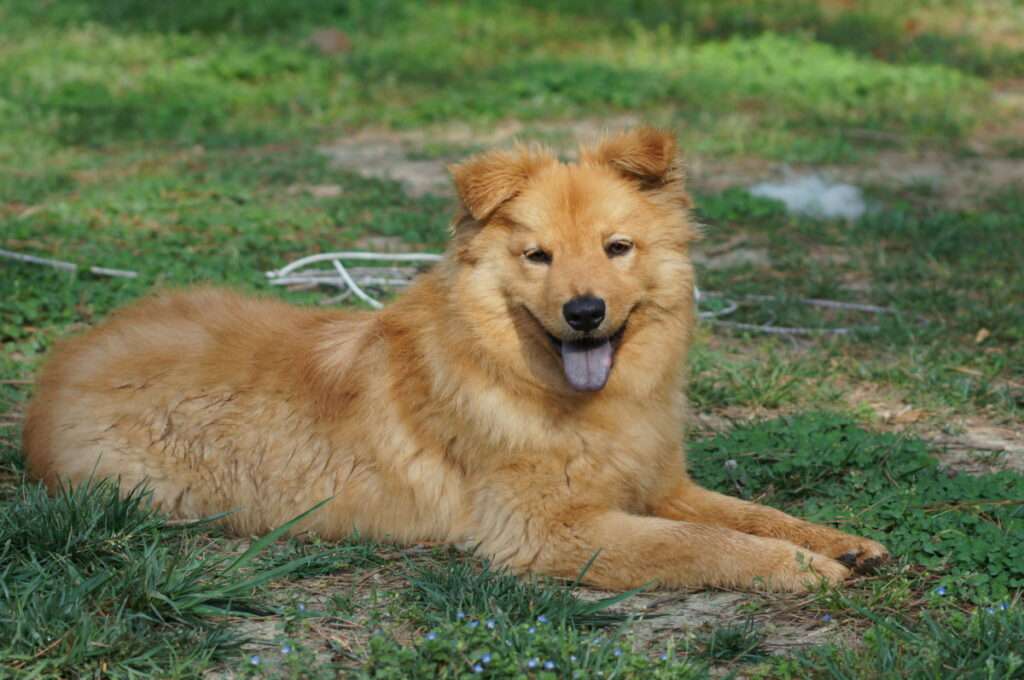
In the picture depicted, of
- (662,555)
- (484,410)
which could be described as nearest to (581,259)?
(484,410)

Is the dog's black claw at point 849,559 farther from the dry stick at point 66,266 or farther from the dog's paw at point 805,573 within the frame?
the dry stick at point 66,266

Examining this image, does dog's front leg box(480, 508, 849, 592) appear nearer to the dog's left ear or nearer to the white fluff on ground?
the dog's left ear

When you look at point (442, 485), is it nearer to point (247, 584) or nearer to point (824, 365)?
point (247, 584)

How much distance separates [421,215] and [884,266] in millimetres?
3461

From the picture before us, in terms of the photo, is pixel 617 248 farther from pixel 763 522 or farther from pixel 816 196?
pixel 816 196

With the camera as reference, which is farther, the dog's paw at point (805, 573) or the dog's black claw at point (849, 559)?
the dog's black claw at point (849, 559)

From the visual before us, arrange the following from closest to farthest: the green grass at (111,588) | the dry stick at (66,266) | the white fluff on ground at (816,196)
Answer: the green grass at (111,588)
the dry stick at (66,266)
the white fluff on ground at (816,196)

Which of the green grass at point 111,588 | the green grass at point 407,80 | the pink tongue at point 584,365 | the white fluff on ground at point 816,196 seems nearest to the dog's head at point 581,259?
the pink tongue at point 584,365

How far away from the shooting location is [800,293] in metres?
8.16

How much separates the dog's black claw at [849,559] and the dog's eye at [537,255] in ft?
5.18

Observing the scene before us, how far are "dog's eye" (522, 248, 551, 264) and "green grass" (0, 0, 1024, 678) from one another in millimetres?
1236

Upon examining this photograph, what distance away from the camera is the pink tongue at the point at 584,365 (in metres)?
4.73

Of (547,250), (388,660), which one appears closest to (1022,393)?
(547,250)

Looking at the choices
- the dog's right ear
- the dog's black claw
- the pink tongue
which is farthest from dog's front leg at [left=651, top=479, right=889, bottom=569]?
the dog's right ear
